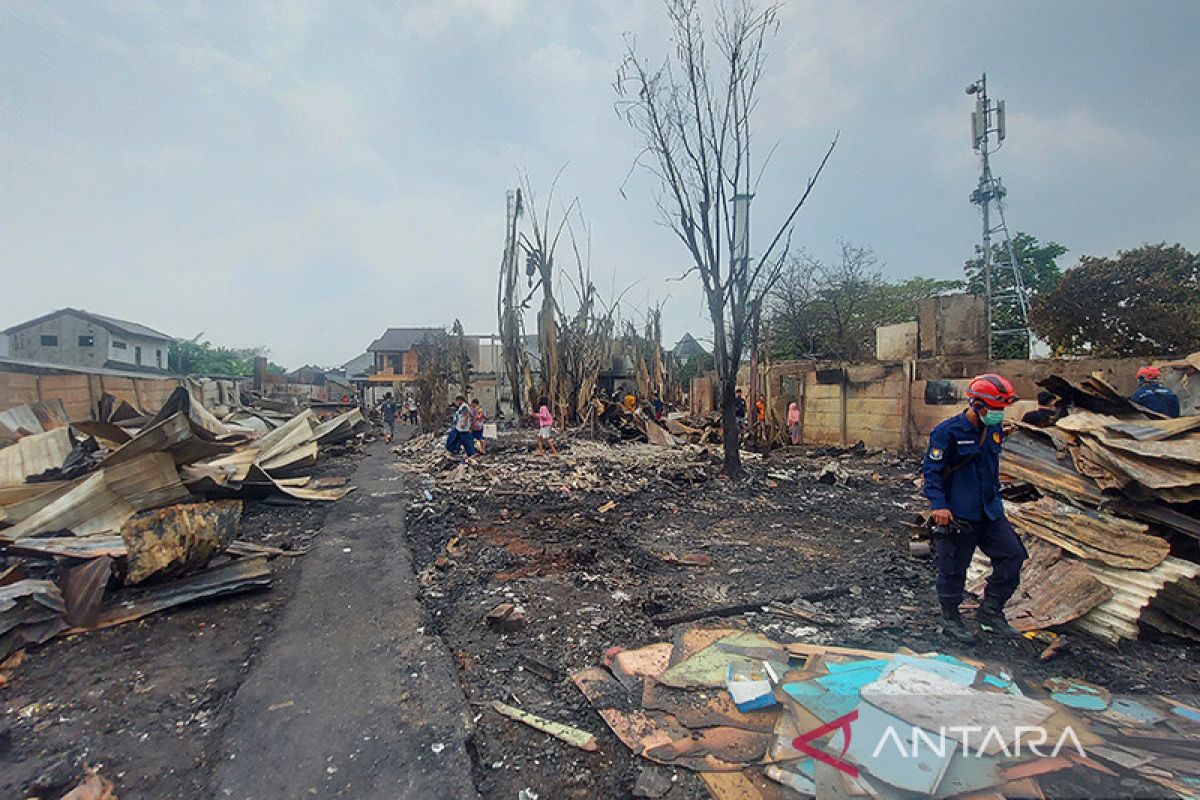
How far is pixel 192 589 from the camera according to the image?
3551mm

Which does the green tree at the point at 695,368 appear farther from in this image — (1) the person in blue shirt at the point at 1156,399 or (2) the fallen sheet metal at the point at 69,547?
(2) the fallen sheet metal at the point at 69,547

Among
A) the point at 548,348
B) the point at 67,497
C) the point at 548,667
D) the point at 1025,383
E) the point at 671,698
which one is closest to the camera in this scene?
the point at 671,698

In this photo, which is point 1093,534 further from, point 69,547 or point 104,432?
point 104,432

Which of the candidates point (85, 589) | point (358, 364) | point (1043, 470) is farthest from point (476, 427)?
point (358, 364)

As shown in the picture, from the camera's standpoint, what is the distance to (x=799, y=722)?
2.14 meters

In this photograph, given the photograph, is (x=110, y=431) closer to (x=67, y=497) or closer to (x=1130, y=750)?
(x=67, y=497)

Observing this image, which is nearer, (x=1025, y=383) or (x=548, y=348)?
(x=1025, y=383)

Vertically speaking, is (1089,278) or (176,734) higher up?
(1089,278)

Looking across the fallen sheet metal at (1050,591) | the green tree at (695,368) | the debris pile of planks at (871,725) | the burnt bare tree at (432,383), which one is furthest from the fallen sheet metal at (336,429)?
the green tree at (695,368)

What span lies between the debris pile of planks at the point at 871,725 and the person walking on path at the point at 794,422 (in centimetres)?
971

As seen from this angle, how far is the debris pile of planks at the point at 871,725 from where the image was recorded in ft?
5.88

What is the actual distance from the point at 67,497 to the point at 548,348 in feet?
32.6

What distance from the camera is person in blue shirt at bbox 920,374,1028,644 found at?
3.09m

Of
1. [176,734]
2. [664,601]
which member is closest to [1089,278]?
[664,601]
